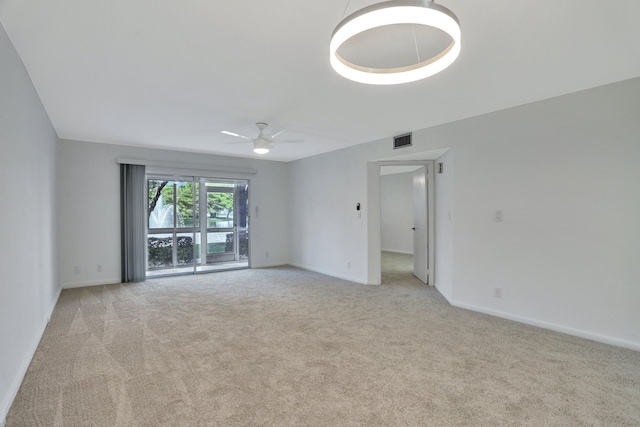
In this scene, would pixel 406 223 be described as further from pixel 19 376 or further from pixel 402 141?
pixel 19 376

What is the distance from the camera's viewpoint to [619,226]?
9.87 ft

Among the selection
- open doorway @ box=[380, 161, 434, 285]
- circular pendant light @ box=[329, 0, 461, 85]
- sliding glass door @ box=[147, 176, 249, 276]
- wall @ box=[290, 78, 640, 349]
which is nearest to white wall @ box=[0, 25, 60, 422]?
circular pendant light @ box=[329, 0, 461, 85]

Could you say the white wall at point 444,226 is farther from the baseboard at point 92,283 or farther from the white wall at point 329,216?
the baseboard at point 92,283

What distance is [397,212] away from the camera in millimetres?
9961

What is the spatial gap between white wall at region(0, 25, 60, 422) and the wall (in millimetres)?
4532

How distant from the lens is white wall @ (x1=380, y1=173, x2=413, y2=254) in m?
9.61

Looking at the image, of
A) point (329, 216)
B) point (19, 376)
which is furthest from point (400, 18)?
point (329, 216)

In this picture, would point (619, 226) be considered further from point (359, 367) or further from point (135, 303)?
point (135, 303)

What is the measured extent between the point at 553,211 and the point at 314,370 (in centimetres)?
308

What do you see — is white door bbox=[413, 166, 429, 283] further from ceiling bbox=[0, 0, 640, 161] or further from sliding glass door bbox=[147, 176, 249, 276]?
sliding glass door bbox=[147, 176, 249, 276]

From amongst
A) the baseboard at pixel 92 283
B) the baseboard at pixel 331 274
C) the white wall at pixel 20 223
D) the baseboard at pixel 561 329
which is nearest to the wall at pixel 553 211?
the baseboard at pixel 561 329

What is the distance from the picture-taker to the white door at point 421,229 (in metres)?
5.50

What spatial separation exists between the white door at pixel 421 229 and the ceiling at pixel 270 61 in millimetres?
1564

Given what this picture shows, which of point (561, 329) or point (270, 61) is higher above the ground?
point (270, 61)
